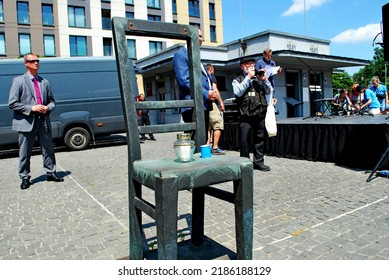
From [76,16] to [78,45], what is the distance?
2960 millimetres

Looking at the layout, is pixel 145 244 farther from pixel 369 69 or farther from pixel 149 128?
pixel 369 69

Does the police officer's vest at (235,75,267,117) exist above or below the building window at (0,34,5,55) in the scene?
below

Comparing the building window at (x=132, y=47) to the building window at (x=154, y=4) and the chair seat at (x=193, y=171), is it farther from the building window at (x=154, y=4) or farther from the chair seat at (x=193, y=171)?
the chair seat at (x=193, y=171)

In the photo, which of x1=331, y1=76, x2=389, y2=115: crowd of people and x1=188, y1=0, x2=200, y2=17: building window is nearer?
x1=331, y1=76, x2=389, y2=115: crowd of people

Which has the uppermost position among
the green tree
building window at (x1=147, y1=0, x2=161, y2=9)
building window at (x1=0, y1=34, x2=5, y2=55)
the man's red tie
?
building window at (x1=147, y1=0, x2=161, y2=9)

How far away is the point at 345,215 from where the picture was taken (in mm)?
3154

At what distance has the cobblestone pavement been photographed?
2.53 metres

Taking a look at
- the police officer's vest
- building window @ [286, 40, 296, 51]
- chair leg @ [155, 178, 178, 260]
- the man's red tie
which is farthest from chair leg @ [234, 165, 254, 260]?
building window @ [286, 40, 296, 51]

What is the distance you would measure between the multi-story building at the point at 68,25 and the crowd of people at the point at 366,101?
23.5m

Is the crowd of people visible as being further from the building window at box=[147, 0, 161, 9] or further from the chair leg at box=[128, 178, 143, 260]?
the building window at box=[147, 0, 161, 9]

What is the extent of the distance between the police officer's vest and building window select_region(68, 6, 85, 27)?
108ft

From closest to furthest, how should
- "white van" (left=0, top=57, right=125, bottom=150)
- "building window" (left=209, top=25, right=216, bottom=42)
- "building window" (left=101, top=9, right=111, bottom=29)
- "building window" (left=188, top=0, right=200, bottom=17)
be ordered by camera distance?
"white van" (left=0, top=57, right=125, bottom=150) → "building window" (left=101, top=9, right=111, bottom=29) → "building window" (left=188, top=0, right=200, bottom=17) → "building window" (left=209, top=25, right=216, bottom=42)
